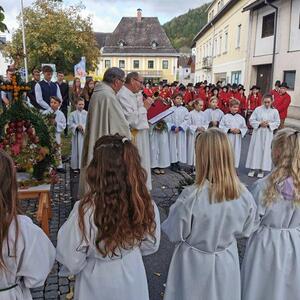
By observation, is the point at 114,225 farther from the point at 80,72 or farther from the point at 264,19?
the point at 264,19

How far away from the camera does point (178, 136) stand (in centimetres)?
923

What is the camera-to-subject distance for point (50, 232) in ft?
16.9

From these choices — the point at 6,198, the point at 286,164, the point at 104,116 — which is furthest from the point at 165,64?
the point at 6,198

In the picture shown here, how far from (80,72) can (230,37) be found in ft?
53.2

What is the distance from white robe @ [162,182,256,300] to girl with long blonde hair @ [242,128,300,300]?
0.90 ft

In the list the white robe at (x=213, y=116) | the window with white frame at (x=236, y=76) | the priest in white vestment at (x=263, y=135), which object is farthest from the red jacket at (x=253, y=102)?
the window with white frame at (x=236, y=76)

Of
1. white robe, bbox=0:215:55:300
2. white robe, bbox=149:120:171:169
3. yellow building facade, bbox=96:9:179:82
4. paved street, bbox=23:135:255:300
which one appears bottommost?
paved street, bbox=23:135:255:300

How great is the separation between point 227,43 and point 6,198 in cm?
3300

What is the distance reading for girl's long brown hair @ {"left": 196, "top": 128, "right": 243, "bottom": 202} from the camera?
2619mm

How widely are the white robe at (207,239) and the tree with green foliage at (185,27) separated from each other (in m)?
117

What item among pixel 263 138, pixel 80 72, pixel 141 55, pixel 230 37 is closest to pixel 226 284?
pixel 263 138

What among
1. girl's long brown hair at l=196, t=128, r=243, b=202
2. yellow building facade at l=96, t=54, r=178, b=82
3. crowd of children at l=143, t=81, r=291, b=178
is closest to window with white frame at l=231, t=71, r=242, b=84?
crowd of children at l=143, t=81, r=291, b=178

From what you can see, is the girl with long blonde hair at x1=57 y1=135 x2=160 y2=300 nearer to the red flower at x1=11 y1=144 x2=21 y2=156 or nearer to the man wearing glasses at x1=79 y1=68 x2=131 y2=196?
the red flower at x1=11 y1=144 x2=21 y2=156

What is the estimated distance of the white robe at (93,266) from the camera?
2.25 metres
